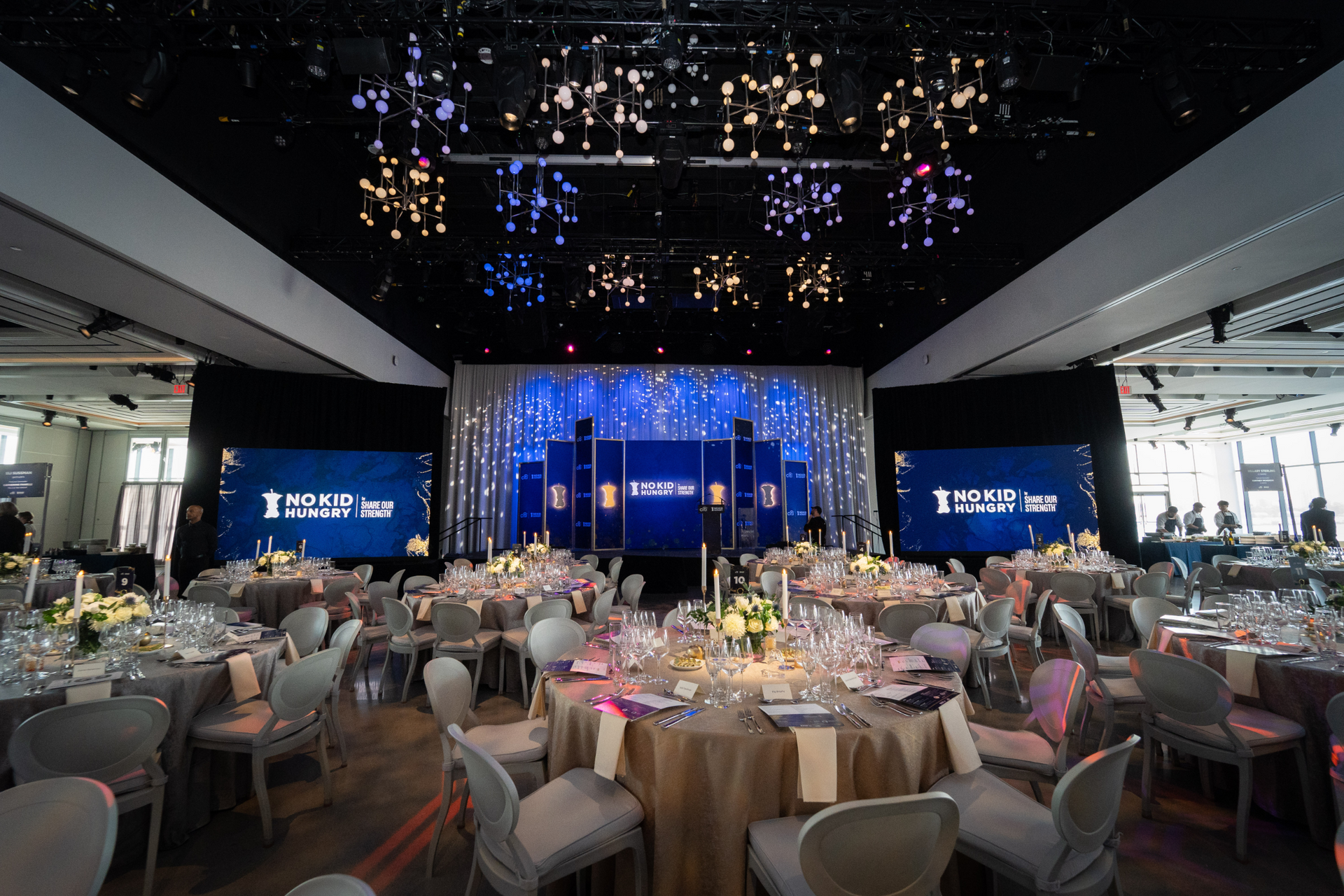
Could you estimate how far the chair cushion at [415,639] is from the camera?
5223 millimetres

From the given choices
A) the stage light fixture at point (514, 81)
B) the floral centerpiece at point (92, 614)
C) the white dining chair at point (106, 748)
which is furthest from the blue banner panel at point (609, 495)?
the white dining chair at point (106, 748)

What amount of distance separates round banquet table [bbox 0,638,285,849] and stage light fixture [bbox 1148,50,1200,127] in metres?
8.07

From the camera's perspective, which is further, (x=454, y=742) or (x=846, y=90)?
(x=846, y=90)

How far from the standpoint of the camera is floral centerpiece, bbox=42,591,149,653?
10.2 ft

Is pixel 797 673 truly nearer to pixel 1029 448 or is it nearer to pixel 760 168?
pixel 760 168

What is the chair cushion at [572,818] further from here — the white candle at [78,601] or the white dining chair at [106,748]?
the white candle at [78,601]

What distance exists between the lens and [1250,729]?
297 centimetres

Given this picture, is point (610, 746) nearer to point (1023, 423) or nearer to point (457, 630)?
point (457, 630)

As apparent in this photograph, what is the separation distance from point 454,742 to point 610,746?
2.99 feet

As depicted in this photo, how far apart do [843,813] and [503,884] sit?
1.22 m

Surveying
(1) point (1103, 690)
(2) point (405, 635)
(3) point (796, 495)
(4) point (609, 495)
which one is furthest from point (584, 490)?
(1) point (1103, 690)

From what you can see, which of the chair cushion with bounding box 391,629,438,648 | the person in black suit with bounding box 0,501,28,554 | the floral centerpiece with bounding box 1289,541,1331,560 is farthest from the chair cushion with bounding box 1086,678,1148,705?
the person in black suit with bounding box 0,501,28,554

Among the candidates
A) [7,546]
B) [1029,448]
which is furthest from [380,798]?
[1029,448]

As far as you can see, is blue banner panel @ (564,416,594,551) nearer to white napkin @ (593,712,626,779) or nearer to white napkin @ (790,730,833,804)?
white napkin @ (593,712,626,779)
